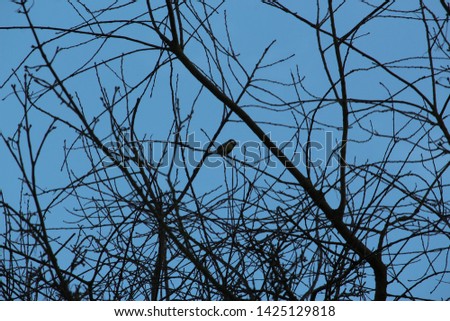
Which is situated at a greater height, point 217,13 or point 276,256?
point 217,13

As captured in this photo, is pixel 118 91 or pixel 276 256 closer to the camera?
pixel 276 256

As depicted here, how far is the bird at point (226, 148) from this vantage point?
103 inches

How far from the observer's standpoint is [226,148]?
9.11 ft

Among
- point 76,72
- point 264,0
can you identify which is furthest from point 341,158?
point 76,72

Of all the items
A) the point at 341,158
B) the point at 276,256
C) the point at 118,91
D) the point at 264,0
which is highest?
the point at 264,0

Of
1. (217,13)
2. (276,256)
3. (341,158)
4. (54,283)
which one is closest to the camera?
(54,283)

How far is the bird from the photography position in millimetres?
2611

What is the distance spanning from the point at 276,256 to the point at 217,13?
45.0 inches

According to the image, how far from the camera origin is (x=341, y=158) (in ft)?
8.80

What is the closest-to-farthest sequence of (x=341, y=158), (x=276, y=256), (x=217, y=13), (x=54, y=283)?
(x=54, y=283) → (x=276, y=256) → (x=341, y=158) → (x=217, y=13)

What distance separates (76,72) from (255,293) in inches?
44.8
